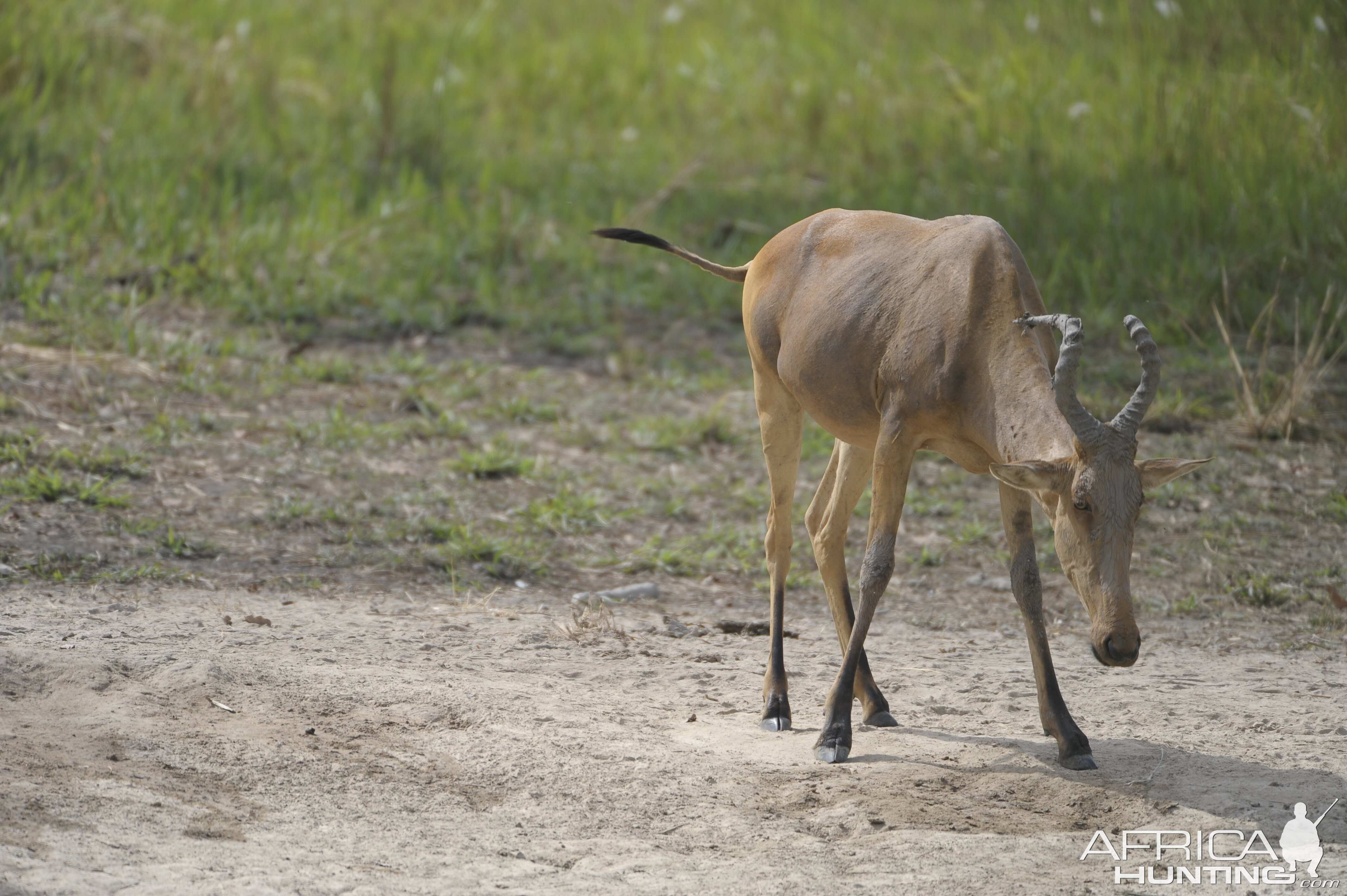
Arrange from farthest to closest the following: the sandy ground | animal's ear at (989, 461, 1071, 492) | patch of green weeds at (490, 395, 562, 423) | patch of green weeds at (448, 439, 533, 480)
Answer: patch of green weeds at (490, 395, 562, 423)
patch of green weeds at (448, 439, 533, 480)
animal's ear at (989, 461, 1071, 492)
the sandy ground

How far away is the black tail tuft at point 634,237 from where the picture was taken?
545 centimetres

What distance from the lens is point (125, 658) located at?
4.88 m

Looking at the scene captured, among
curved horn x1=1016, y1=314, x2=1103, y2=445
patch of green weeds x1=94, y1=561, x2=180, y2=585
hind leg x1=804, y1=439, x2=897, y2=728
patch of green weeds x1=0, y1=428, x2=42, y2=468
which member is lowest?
patch of green weeds x1=94, y1=561, x2=180, y2=585

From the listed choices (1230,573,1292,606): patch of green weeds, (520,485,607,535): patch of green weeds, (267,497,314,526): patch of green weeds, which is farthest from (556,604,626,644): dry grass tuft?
(1230,573,1292,606): patch of green weeds

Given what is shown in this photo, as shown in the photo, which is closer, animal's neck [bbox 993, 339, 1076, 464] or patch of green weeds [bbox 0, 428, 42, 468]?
animal's neck [bbox 993, 339, 1076, 464]

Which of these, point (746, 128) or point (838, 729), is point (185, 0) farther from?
point (838, 729)

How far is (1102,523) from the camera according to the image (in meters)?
4.01

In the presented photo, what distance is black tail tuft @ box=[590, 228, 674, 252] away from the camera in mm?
5453

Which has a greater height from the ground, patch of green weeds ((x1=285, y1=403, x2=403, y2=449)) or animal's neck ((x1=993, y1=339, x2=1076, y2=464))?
animal's neck ((x1=993, y1=339, x2=1076, y2=464))

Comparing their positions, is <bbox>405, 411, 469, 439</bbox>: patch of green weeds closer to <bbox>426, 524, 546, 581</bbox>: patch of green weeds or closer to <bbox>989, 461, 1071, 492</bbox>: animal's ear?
<bbox>426, 524, 546, 581</bbox>: patch of green weeds

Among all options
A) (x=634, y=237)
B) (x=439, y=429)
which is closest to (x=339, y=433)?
(x=439, y=429)

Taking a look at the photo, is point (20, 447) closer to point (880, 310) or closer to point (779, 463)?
point (779, 463)

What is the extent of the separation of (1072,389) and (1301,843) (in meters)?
1.41

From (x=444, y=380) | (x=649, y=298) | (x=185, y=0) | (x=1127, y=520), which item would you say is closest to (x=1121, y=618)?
(x=1127, y=520)
